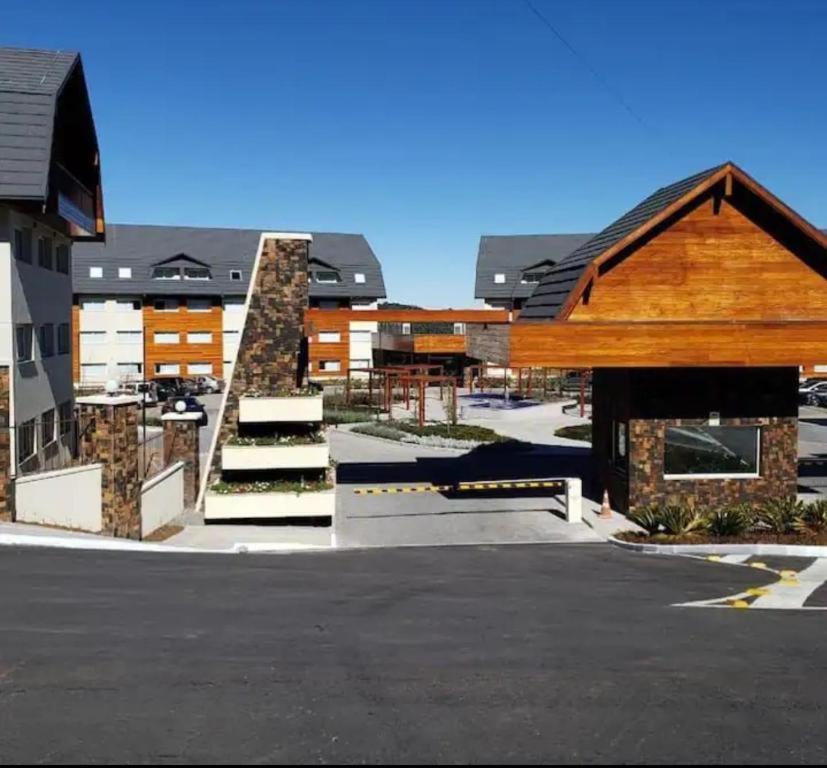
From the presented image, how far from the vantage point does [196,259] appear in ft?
216

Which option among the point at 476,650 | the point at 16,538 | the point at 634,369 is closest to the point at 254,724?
the point at 476,650

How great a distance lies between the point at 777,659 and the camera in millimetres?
9391

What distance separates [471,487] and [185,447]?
7.47 metres

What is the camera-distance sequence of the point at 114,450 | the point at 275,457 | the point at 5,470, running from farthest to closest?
the point at 275,457 < the point at 114,450 < the point at 5,470

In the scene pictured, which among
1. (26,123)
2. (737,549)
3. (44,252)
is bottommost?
(737,549)

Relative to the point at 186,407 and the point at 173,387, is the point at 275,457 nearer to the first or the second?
the point at 186,407

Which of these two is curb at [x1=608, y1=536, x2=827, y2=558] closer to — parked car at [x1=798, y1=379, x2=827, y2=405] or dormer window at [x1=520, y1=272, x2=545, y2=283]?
parked car at [x1=798, y1=379, x2=827, y2=405]

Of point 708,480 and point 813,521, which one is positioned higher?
point 708,480

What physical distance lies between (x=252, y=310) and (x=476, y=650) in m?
15.3

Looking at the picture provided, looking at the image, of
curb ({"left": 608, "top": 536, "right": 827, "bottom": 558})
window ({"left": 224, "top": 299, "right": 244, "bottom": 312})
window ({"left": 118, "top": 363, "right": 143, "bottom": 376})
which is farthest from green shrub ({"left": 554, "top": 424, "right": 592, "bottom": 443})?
window ({"left": 118, "top": 363, "right": 143, "bottom": 376})

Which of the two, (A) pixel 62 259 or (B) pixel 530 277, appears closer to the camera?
(A) pixel 62 259

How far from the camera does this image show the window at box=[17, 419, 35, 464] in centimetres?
2083

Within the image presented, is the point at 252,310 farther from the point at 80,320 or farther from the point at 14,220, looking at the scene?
the point at 80,320

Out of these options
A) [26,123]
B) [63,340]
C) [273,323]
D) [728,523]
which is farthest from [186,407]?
[728,523]
